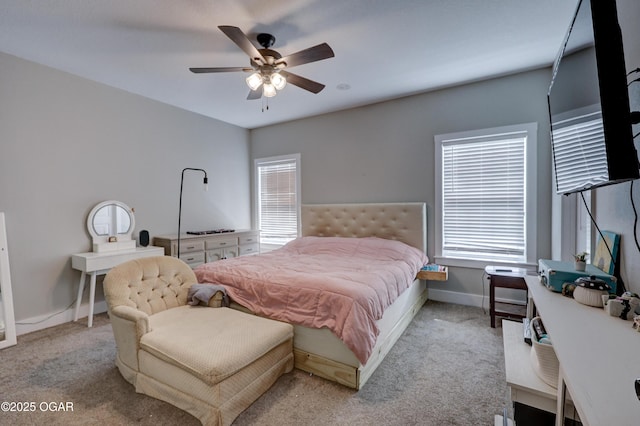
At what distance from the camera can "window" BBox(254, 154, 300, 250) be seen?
4.95 metres

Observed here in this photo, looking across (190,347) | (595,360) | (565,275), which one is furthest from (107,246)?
(565,275)

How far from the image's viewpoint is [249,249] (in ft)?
15.7

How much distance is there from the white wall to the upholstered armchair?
1.61 metres

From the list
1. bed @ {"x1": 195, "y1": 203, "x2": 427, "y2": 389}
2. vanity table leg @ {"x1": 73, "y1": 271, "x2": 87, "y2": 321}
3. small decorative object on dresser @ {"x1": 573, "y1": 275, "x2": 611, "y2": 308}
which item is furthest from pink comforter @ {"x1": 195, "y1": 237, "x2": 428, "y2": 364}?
vanity table leg @ {"x1": 73, "y1": 271, "x2": 87, "y2": 321}

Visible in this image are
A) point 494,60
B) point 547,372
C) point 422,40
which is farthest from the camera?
Answer: point 494,60

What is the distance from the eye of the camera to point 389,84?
347cm

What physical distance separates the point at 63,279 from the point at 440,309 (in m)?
4.35

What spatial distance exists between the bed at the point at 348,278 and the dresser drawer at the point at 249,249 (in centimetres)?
94

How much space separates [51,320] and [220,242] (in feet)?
6.52

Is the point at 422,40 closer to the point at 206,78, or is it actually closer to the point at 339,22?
the point at 339,22

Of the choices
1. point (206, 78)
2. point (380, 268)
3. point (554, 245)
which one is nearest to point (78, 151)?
point (206, 78)

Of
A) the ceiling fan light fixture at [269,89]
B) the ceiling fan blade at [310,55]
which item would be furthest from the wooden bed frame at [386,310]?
the ceiling fan blade at [310,55]

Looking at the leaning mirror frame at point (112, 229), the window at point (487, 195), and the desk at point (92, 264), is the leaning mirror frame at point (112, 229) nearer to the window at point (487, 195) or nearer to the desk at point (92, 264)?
the desk at point (92, 264)

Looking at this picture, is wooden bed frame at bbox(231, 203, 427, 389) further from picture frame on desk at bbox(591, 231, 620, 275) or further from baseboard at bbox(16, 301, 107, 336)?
baseboard at bbox(16, 301, 107, 336)
